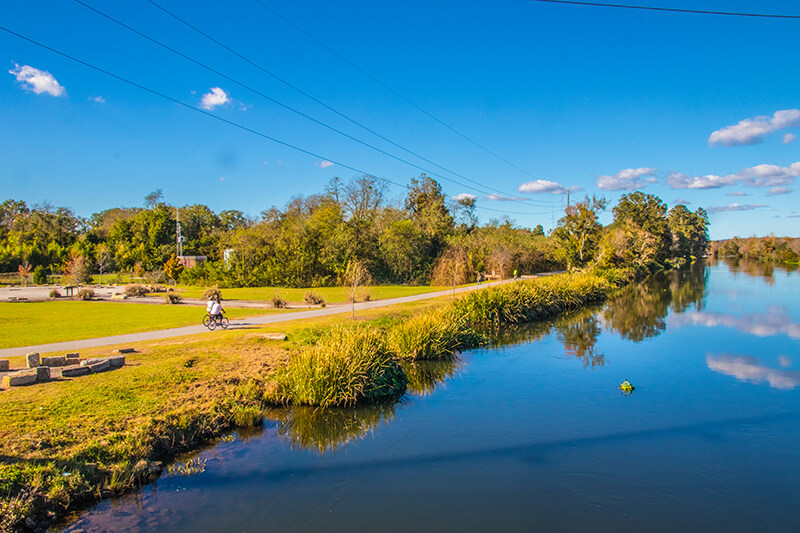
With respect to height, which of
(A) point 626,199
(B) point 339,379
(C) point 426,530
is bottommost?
(C) point 426,530

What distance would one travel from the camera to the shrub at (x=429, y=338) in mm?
15227

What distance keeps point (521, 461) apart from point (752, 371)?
10.0 meters

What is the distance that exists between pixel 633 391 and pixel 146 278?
3937 cm

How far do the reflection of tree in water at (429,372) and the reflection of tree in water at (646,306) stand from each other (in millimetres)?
8588

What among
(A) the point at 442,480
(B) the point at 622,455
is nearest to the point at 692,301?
(B) the point at 622,455

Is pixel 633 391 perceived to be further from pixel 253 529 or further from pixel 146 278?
pixel 146 278

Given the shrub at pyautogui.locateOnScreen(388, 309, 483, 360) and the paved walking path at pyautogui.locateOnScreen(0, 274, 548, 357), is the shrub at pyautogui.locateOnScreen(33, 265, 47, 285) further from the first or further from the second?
the shrub at pyautogui.locateOnScreen(388, 309, 483, 360)

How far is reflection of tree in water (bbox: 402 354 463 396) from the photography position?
12.7 m

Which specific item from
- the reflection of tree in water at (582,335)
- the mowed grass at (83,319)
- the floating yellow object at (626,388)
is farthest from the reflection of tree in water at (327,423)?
the mowed grass at (83,319)

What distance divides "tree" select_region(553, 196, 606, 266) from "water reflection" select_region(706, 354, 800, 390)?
27.5 metres

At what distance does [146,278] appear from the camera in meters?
40.6

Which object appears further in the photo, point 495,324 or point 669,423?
point 495,324

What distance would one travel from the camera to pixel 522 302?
2384 cm

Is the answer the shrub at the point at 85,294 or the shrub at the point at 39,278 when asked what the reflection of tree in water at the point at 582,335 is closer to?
the shrub at the point at 85,294
